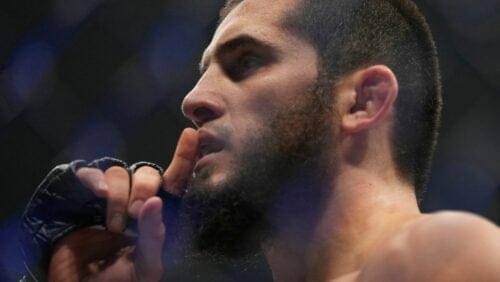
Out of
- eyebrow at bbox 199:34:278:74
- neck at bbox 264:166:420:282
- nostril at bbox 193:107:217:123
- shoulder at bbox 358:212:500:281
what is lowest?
neck at bbox 264:166:420:282

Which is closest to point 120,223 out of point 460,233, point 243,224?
point 243,224

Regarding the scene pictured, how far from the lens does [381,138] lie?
103 centimetres

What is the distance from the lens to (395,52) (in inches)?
43.4

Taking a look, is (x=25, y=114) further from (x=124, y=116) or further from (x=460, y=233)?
(x=460, y=233)

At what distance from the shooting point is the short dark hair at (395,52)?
106 centimetres

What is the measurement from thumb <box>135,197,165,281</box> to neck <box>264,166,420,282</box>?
0.17 metres

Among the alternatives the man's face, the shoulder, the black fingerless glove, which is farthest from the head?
the shoulder

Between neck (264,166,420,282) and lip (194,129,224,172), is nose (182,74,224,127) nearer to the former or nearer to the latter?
lip (194,129,224,172)

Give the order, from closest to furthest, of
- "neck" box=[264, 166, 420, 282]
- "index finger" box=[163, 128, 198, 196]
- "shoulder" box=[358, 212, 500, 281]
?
"shoulder" box=[358, 212, 500, 281]
"neck" box=[264, 166, 420, 282]
"index finger" box=[163, 128, 198, 196]

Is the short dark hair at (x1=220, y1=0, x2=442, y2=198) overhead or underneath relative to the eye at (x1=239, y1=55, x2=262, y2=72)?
underneath

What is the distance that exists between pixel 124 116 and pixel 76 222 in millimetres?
1286

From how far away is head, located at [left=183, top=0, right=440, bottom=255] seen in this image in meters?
1.00

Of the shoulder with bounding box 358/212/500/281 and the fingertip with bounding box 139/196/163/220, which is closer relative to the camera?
the shoulder with bounding box 358/212/500/281

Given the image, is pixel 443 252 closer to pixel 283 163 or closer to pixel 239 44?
pixel 283 163
